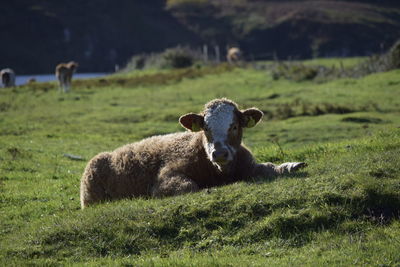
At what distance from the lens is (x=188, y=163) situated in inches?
495

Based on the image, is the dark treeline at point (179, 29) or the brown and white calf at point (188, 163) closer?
the brown and white calf at point (188, 163)

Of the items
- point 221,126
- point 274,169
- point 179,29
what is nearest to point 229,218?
point 221,126

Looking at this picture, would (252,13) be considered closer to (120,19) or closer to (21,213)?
(120,19)

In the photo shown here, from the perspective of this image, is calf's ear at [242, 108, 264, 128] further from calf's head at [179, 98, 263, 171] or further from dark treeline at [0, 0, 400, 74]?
dark treeline at [0, 0, 400, 74]

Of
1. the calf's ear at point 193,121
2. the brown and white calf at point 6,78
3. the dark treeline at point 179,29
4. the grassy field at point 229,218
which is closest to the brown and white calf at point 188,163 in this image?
the calf's ear at point 193,121

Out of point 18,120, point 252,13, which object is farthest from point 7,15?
point 18,120

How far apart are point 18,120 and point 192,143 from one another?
75.6ft

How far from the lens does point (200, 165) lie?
41.2 ft

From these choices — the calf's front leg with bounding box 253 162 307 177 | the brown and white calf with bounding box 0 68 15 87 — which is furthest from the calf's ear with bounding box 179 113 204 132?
the brown and white calf with bounding box 0 68 15 87

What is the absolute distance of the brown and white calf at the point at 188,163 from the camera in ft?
40.1

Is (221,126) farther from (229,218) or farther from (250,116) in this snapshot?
(229,218)

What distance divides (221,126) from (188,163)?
1016 millimetres

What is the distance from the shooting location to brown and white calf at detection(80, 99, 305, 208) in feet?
40.1

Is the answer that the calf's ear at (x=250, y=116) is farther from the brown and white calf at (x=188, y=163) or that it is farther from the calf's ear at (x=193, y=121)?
the calf's ear at (x=193, y=121)
